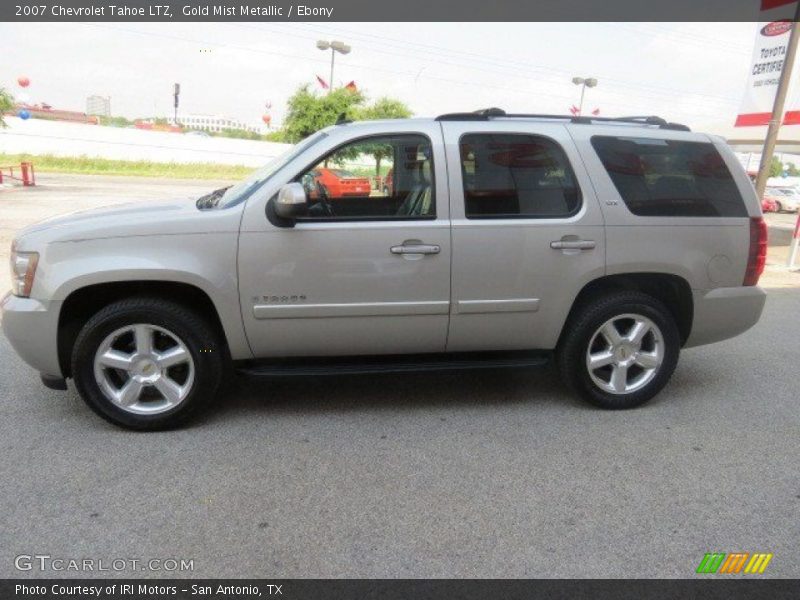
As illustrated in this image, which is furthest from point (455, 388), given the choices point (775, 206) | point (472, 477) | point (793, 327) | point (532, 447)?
point (775, 206)

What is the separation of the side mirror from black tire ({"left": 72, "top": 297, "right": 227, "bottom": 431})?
0.83m

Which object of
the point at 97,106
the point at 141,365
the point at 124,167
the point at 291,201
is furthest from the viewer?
the point at 97,106

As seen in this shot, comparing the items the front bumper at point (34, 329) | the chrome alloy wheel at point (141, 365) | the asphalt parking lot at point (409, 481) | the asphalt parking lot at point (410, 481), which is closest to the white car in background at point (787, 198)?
the asphalt parking lot at point (409, 481)

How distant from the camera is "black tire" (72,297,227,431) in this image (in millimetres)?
3512

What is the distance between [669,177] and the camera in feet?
13.1

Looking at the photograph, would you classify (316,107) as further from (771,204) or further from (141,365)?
(141,365)

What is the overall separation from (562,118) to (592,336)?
1.48m

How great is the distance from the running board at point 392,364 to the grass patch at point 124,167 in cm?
3155

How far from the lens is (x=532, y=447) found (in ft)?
11.8

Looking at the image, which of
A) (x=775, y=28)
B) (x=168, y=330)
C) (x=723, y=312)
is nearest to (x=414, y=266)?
(x=168, y=330)

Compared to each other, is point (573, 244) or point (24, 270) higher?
point (573, 244)
